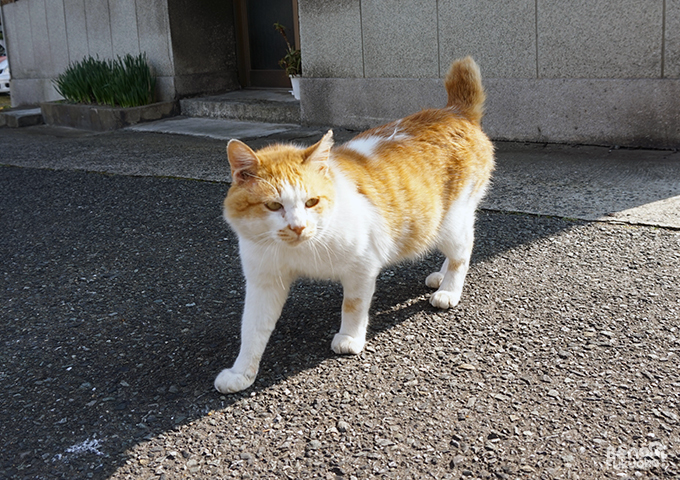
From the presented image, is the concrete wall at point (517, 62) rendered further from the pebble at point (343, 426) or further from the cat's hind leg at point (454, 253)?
the pebble at point (343, 426)

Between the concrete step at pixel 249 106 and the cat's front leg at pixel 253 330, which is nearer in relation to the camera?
the cat's front leg at pixel 253 330

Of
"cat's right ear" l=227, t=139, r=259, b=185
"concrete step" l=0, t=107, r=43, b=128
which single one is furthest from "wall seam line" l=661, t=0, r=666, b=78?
"concrete step" l=0, t=107, r=43, b=128

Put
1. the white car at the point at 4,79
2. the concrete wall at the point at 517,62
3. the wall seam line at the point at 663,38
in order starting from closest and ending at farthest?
the wall seam line at the point at 663,38
the concrete wall at the point at 517,62
the white car at the point at 4,79

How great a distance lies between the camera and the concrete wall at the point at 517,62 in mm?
5207

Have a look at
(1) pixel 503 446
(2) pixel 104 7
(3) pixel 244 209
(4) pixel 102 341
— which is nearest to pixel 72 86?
(2) pixel 104 7

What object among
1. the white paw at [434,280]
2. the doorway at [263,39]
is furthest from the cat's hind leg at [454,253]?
the doorway at [263,39]

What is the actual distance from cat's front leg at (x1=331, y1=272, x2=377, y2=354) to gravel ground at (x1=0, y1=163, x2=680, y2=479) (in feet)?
0.17

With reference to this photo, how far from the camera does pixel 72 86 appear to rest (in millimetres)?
9445

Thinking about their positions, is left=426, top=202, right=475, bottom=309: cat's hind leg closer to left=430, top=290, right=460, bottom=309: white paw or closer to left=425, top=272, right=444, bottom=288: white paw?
left=430, top=290, right=460, bottom=309: white paw

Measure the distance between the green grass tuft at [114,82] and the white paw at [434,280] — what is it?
6.85 m

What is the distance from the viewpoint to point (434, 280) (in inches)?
124

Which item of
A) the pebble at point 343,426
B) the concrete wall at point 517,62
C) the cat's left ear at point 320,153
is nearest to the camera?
the pebble at point 343,426

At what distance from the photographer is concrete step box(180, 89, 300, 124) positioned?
312 inches

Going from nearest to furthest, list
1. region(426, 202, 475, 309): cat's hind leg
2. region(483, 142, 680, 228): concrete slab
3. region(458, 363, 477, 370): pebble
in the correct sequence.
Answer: region(458, 363, 477, 370): pebble → region(426, 202, 475, 309): cat's hind leg → region(483, 142, 680, 228): concrete slab
